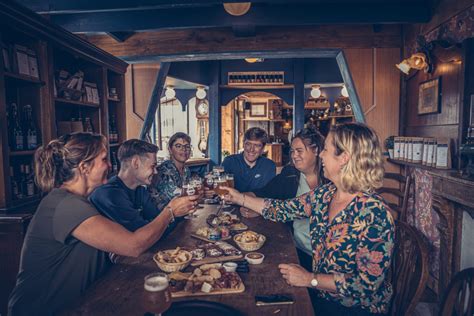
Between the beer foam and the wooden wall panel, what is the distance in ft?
15.2


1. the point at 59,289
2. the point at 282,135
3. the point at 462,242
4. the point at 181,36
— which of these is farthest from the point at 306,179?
the point at 282,135

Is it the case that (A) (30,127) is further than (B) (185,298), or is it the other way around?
(A) (30,127)

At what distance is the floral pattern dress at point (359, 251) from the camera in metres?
1.44

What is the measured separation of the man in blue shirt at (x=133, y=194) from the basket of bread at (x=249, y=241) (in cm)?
35

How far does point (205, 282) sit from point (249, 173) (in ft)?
8.42

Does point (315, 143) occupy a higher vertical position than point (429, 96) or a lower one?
lower

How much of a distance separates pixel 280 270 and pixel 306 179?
121 centimetres

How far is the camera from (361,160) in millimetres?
1612

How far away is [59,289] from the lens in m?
1.49

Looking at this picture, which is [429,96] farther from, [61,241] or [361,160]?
[61,241]

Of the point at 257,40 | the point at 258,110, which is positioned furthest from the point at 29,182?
the point at 258,110

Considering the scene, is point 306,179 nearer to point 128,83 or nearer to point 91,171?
point 91,171

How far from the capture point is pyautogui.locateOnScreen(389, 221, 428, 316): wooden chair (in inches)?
57.7

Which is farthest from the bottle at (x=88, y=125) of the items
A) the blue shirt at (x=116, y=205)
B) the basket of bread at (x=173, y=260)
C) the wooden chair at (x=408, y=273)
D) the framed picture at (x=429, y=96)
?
the framed picture at (x=429, y=96)
